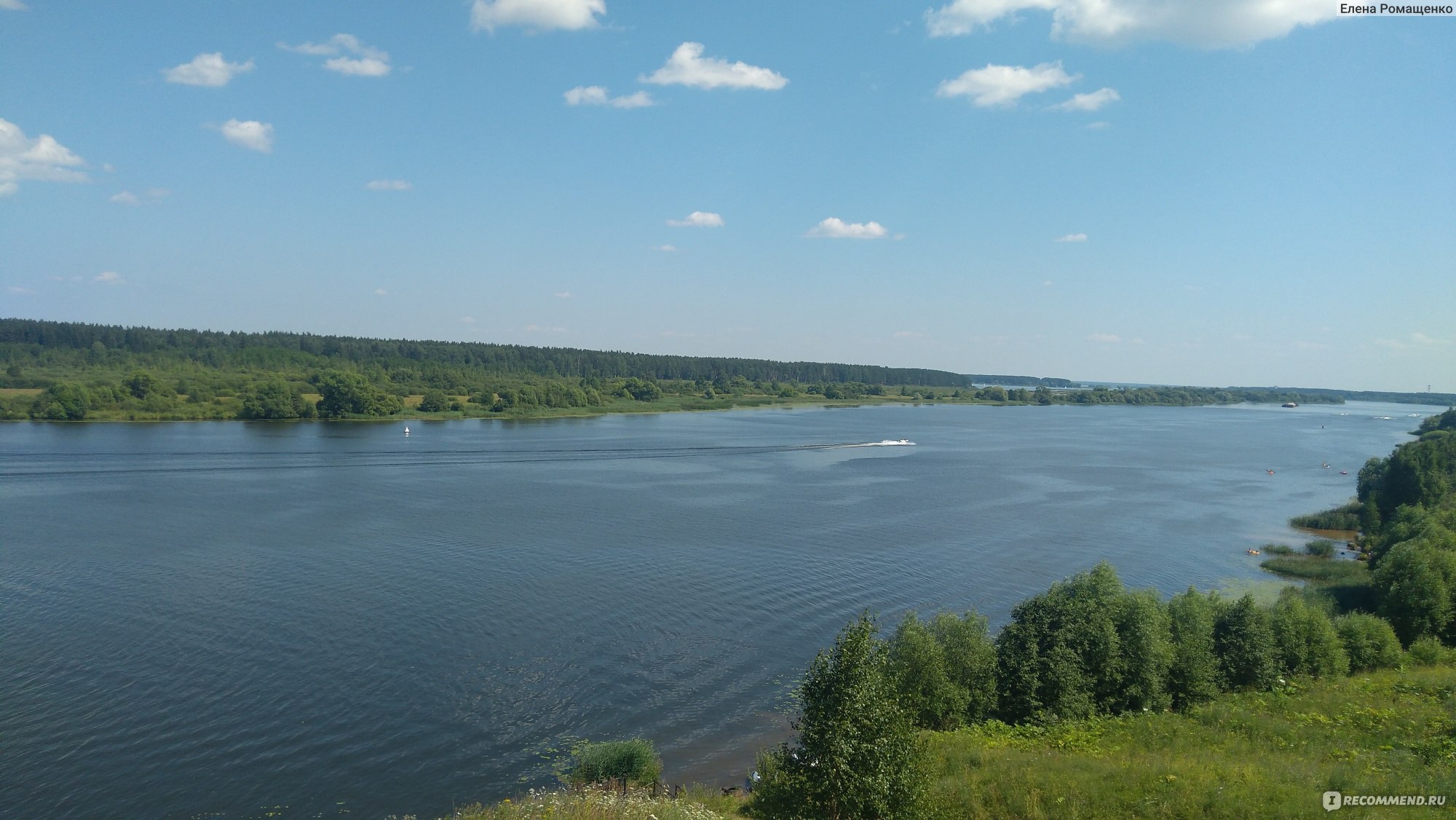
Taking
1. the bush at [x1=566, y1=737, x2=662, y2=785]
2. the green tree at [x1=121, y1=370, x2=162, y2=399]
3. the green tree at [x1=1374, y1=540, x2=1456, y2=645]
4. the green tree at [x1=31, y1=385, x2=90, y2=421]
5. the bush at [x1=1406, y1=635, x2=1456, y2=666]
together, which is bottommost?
the bush at [x1=566, y1=737, x2=662, y2=785]

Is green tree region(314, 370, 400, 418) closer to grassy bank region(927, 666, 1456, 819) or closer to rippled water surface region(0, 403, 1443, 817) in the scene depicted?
rippled water surface region(0, 403, 1443, 817)

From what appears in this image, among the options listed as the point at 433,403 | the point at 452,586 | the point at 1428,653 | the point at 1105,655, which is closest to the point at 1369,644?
the point at 1428,653

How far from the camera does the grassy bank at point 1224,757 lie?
483 inches

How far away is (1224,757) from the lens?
14.9 meters

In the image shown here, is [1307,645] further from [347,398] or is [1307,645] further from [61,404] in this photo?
[61,404]

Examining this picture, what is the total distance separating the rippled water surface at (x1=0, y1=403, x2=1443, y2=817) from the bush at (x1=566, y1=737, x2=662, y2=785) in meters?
1.60

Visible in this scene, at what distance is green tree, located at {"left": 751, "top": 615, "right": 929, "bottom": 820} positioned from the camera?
35.2ft

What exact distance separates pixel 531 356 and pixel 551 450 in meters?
93.1

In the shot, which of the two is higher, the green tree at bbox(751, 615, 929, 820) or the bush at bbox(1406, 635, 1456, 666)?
the green tree at bbox(751, 615, 929, 820)

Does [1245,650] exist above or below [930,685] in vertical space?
above

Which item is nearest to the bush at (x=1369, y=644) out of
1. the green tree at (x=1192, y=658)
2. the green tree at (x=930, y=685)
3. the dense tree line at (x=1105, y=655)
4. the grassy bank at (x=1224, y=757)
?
the dense tree line at (x=1105, y=655)

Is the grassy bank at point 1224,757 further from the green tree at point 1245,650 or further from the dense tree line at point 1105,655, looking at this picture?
the dense tree line at point 1105,655

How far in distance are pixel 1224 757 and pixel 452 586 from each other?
80.8 feet

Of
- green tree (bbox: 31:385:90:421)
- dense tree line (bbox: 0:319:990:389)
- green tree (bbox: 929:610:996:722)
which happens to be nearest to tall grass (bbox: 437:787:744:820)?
green tree (bbox: 929:610:996:722)
